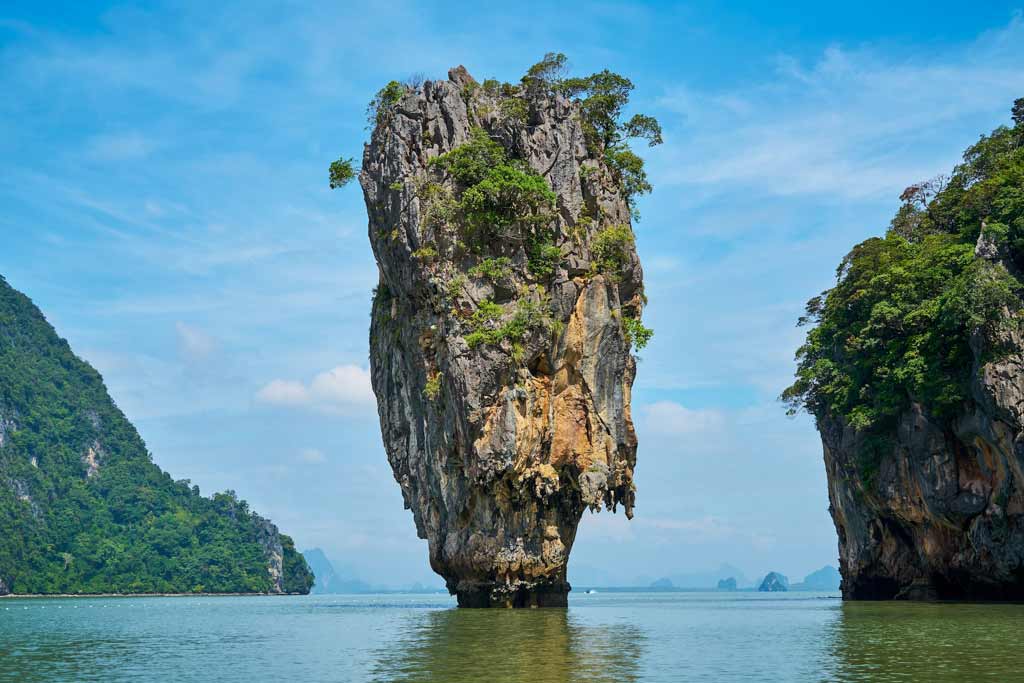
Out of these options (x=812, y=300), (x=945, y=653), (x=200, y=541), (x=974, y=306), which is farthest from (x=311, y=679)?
(x=200, y=541)

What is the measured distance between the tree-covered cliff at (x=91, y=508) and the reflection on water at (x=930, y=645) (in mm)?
81539

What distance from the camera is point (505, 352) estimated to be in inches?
1240

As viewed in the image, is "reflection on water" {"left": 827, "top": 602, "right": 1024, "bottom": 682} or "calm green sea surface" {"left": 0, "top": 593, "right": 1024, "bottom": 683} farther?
"calm green sea surface" {"left": 0, "top": 593, "right": 1024, "bottom": 683}

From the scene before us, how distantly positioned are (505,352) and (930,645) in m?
15.7

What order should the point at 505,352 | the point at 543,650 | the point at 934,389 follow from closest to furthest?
1. the point at 543,650
2. the point at 505,352
3. the point at 934,389

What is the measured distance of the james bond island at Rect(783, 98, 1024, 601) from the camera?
102 feet

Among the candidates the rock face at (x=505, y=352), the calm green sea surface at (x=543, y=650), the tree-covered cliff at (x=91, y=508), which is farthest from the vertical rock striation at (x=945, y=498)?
the tree-covered cliff at (x=91, y=508)

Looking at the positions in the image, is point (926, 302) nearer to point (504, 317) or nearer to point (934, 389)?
point (934, 389)

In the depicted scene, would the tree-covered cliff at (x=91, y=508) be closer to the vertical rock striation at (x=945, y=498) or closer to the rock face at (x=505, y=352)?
the rock face at (x=505, y=352)

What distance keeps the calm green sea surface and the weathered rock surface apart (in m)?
3.41

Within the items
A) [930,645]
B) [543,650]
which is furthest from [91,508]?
[930,645]

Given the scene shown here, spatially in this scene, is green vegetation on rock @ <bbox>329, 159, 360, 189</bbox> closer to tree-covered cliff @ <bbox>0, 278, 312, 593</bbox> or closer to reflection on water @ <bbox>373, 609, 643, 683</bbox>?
reflection on water @ <bbox>373, 609, 643, 683</bbox>

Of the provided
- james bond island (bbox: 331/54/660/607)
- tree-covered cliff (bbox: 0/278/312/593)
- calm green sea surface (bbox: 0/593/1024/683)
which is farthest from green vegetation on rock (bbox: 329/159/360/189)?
tree-covered cliff (bbox: 0/278/312/593)

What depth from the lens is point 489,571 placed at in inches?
1308
